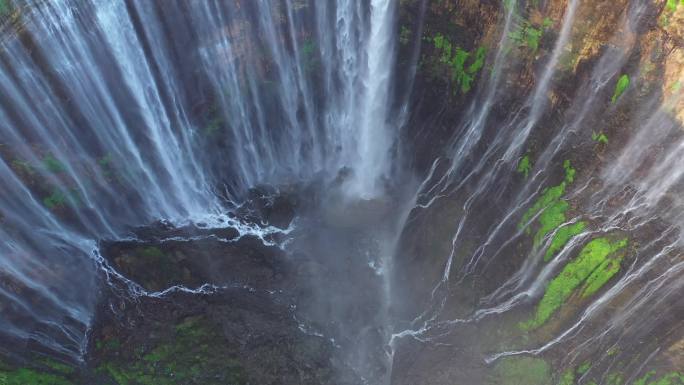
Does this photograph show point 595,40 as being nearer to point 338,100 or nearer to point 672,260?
point 672,260

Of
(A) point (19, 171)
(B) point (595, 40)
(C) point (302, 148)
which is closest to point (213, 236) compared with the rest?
(C) point (302, 148)

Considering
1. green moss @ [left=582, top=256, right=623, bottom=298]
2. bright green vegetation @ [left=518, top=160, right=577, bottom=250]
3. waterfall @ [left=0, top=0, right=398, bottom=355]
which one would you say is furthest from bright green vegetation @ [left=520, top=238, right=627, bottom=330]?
waterfall @ [left=0, top=0, right=398, bottom=355]

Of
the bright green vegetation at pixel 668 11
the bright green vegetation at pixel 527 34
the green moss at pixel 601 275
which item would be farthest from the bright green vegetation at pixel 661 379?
the bright green vegetation at pixel 527 34

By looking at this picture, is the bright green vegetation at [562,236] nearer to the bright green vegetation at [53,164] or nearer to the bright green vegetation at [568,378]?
the bright green vegetation at [568,378]

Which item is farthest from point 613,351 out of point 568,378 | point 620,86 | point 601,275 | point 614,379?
point 620,86

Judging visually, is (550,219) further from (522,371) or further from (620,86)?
(522,371)

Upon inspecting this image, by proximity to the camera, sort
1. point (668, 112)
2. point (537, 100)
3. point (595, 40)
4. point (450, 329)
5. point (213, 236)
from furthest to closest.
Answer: point (213, 236)
point (450, 329)
point (537, 100)
point (595, 40)
point (668, 112)
